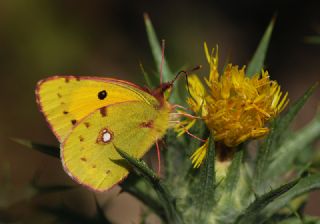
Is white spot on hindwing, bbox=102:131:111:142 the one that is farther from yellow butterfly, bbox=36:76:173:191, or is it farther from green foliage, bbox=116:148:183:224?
green foliage, bbox=116:148:183:224

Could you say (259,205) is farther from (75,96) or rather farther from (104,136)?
(75,96)

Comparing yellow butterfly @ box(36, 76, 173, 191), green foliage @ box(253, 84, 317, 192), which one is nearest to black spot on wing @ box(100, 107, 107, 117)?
yellow butterfly @ box(36, 76, 173, 191)

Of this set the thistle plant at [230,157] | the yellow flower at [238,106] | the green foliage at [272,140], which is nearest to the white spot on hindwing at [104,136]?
the thistle plant at [230,157]

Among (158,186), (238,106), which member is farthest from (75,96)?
(238,106)

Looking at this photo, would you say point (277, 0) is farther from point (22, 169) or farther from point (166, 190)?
point (166, 190)

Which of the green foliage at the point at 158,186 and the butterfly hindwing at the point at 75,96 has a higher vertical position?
the butterfly hindwing at the point at 75,96

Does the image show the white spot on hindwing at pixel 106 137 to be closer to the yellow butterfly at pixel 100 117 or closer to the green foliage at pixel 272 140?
the yellow butterfly at pixel 100 117
